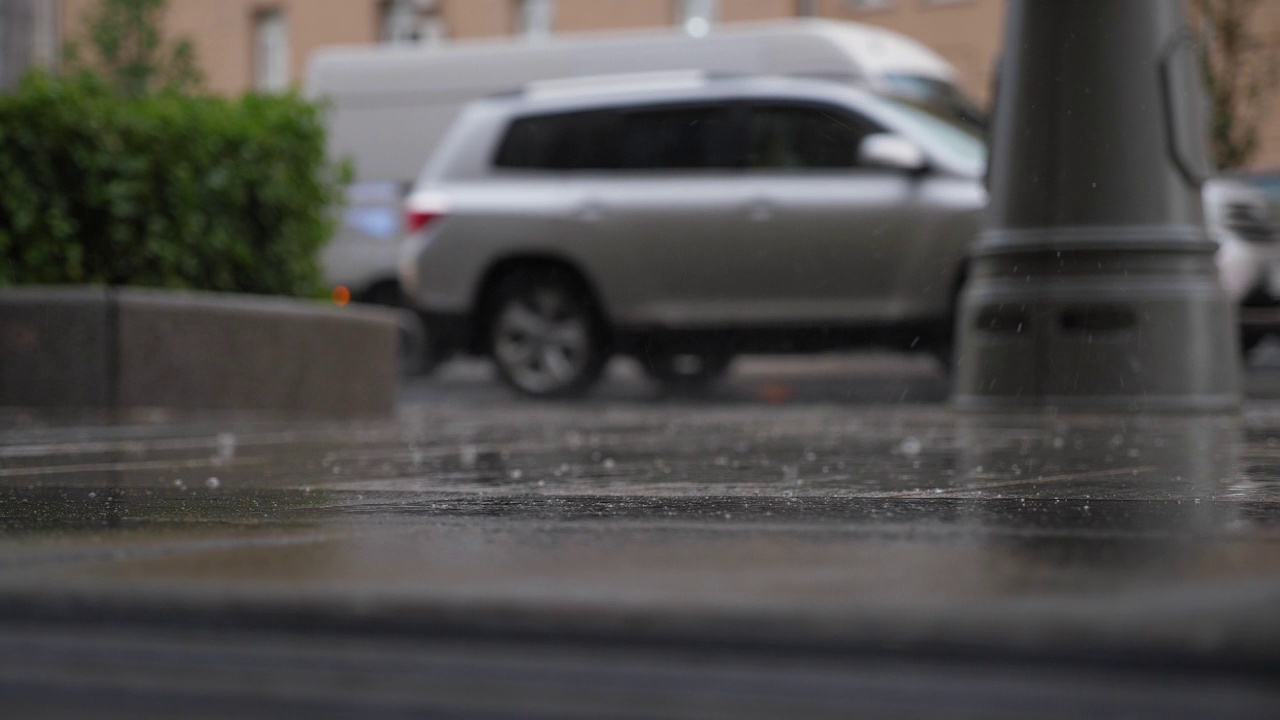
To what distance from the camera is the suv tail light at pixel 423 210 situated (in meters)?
11.5

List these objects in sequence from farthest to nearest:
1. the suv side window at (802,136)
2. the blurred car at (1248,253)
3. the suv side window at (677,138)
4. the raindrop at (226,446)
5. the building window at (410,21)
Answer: the building window at (410,21) < the suv side window at (677,138) < the blurred car at (1248,253) < the suv side window at (802,136) < the raindrop at (226,446)

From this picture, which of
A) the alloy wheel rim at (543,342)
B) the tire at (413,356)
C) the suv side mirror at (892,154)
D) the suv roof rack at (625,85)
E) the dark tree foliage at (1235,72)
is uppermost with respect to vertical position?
the dark tree foliage at (1235,72)

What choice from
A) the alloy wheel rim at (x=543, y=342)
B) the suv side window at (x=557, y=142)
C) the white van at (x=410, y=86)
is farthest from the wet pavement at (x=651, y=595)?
the white van at (x=410, y=86)

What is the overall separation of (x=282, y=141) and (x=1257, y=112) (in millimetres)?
13555

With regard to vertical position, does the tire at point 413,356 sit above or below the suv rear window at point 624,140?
below

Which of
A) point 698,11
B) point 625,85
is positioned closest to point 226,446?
point 625,85

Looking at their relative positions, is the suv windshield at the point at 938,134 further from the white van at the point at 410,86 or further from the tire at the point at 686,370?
the white van at the point at 410,86

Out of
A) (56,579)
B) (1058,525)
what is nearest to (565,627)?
(56,579)

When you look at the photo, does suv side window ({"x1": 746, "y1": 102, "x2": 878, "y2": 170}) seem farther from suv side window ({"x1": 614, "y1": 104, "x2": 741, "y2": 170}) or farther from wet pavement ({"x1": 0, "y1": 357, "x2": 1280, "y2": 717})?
wet pavement ({"x1": 0, "y1": 357, "x2": 1280, "y2": 717})

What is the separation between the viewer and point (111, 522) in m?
2.47

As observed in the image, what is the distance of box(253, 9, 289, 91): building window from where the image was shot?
3303cm

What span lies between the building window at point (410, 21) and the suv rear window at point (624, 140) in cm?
1965

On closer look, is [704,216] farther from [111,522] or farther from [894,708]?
[894,708]

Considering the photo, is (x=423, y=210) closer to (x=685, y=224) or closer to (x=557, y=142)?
(x=557, y=142)
